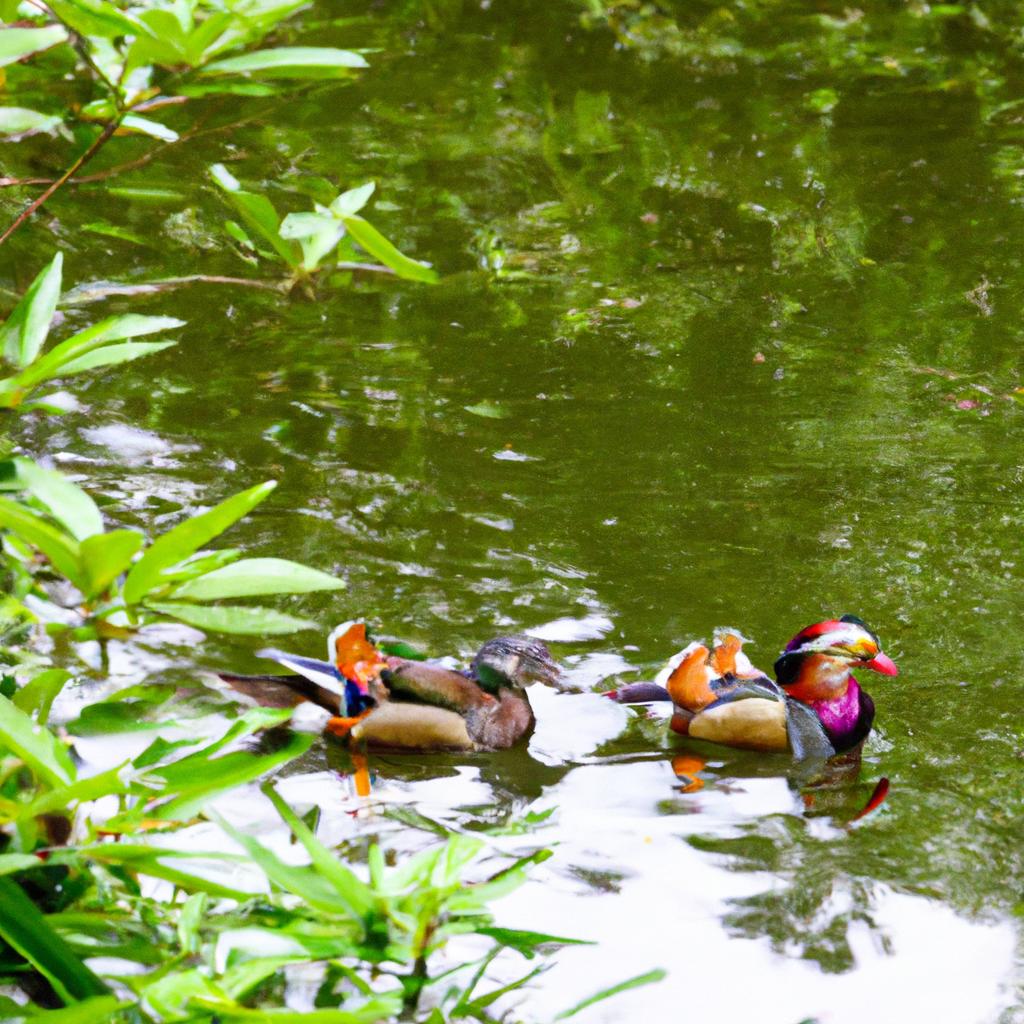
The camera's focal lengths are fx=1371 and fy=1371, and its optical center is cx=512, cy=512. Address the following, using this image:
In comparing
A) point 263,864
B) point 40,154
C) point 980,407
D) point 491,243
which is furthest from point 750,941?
point 40,154

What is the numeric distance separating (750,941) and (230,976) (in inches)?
47.2

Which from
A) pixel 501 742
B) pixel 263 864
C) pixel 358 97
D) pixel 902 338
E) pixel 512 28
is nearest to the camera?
pixel 263 864

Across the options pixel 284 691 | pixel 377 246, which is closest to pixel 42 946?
pixel 377 246

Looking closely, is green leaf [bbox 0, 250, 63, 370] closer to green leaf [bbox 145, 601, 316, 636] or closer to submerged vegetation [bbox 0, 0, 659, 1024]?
submerged vegetation [bbox 0, 0, 659, 1024]

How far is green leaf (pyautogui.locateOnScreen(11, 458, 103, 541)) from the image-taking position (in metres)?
1.73

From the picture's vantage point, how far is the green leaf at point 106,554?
1.62 m

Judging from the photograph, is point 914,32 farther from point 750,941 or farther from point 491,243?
point 750,941

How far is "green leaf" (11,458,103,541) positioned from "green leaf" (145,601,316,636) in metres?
0.13

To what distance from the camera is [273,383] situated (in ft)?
15.8

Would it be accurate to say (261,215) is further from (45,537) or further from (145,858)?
(145,858)

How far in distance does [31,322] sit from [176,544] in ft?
2.06

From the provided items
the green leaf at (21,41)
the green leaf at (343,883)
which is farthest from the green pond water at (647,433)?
the green leaf at (21,41)

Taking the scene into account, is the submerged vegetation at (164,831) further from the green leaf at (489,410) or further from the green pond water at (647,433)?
the green leaf at (489,410)

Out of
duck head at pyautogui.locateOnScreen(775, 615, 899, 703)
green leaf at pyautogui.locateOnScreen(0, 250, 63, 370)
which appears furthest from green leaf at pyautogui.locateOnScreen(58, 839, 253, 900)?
duck head at pyautogui.locateOnScreen(775, 615, 899, 703)
